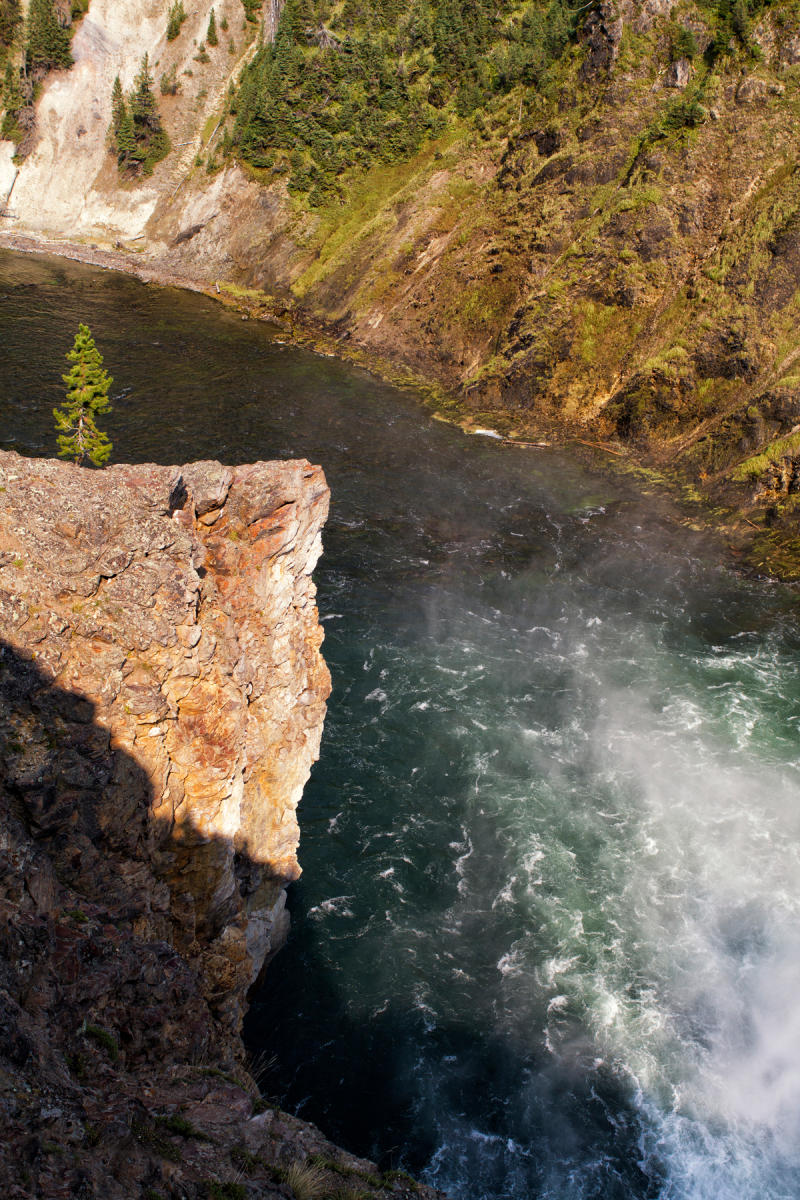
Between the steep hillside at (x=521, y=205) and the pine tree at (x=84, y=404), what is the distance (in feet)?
120

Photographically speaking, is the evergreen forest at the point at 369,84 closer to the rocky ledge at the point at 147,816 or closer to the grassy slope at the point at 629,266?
the grassy slope at the point at 629,266

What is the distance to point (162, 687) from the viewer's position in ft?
70.3

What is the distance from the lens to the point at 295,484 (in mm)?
27281

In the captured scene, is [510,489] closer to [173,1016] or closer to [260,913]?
[260,913]

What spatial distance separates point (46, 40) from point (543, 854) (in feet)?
501

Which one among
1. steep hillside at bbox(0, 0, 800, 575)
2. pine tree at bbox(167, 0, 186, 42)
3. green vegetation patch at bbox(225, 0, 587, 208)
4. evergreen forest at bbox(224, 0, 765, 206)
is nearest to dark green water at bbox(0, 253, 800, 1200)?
steep hillside at bbox(0, 0, 800, 575)

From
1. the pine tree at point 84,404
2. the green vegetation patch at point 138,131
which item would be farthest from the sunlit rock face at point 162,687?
the green vegetation patch at point 138,131

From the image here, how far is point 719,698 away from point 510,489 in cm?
2781

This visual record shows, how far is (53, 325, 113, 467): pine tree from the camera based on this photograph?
184 feet

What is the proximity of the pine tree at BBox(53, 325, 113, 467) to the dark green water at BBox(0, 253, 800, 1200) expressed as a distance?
5765 mm

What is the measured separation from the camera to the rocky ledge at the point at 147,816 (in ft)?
44.8

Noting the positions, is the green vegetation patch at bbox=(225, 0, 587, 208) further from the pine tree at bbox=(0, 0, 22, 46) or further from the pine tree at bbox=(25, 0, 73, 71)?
the pine tree at bbox=(0, 0, 22, 46)

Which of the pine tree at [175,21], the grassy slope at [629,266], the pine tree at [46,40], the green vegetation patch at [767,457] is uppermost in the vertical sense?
the pine tree at [175,21]

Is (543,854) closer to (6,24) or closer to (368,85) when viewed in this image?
(368,85)
